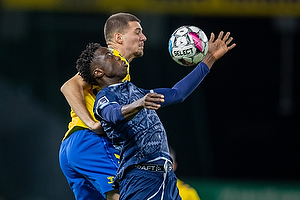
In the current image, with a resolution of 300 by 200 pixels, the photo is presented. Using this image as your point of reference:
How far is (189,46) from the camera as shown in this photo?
3.98 m

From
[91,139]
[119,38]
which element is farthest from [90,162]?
[119,38]

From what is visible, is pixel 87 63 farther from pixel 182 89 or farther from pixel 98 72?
pixel 182 89

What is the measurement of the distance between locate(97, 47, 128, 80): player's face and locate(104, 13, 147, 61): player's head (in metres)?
0.76

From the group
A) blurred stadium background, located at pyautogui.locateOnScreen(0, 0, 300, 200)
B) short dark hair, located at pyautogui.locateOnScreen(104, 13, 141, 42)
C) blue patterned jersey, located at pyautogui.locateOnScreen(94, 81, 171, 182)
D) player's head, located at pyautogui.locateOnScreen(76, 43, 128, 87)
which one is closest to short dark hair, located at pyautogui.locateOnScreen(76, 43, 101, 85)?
player's head, located at pyautogui.locateOnScreen(76, 43, 128, 87)

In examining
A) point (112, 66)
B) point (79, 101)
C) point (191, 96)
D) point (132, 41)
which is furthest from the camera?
point (191, 96)

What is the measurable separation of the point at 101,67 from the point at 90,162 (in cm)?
93

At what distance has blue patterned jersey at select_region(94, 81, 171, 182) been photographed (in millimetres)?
3428

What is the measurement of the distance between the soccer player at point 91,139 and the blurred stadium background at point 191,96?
385 cm

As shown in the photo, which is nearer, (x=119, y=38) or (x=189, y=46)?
(x=189, y=46)

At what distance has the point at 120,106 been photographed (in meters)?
3.23

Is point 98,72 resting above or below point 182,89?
above
